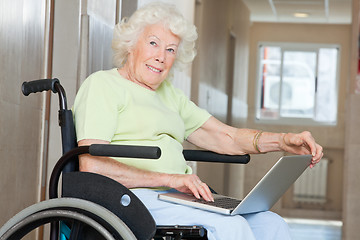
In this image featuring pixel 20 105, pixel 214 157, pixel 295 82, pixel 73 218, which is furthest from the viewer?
pixel 295 82

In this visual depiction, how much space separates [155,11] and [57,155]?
0.95 meters

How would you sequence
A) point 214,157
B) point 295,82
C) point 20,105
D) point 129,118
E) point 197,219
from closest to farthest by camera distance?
1. point 197,219
2. point 129,118
3. point 214,157
4. point 20,105
5. point 295,82

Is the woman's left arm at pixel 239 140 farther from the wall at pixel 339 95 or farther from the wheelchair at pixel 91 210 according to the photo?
the wall at pixel 339 95

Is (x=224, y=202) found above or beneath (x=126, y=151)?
beneath

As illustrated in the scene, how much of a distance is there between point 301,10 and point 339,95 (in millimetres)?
1564

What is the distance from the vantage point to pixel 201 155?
6.62 ft

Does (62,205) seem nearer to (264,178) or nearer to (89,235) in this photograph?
(89,235)

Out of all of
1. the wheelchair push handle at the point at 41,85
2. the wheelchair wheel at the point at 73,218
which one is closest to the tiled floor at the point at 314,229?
the wheelchair push handle at the point at 41,85

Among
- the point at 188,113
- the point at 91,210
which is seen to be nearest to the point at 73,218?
the point at 91,210

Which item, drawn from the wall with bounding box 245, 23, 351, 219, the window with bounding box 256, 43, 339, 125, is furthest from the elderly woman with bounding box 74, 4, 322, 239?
the window with bounding box 256, 43, 339, 125

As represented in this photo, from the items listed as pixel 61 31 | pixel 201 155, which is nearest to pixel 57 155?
pixel 61 31

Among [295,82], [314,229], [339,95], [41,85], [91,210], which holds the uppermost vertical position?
[295,82]

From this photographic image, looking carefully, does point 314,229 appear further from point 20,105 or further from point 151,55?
point 151,55

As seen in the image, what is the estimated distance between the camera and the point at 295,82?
961 cm
